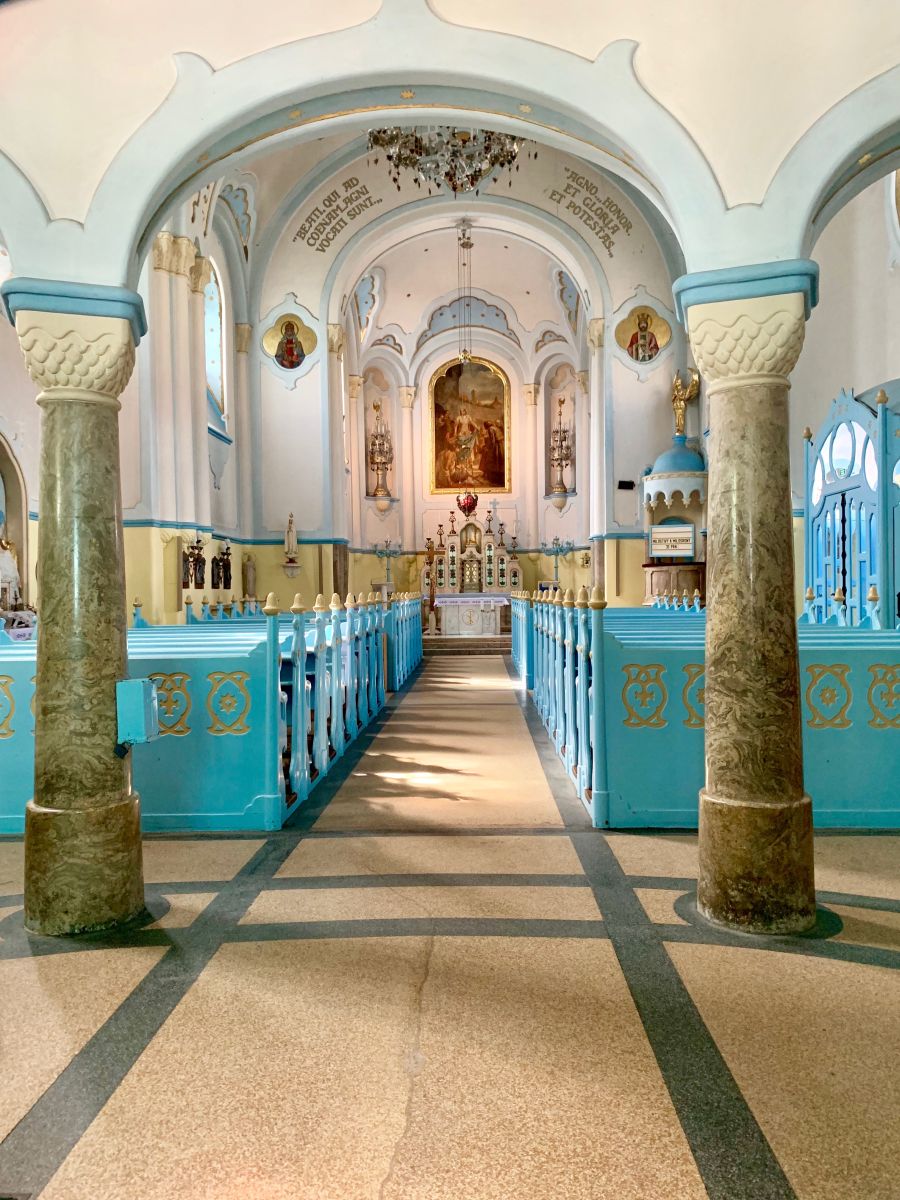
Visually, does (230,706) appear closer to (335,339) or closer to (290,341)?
(290,341)

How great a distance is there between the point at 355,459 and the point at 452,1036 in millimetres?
18296

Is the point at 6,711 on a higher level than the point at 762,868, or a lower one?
higher

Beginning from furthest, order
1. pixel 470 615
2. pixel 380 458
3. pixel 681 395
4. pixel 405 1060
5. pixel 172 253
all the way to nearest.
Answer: pixel 380 458 < pixel 470 615 < pixel 681 395 < pixel 172 253 < pixel 405 1060

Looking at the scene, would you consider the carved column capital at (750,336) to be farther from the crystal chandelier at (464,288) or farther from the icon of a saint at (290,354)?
the crystal chandelier at (464,288)

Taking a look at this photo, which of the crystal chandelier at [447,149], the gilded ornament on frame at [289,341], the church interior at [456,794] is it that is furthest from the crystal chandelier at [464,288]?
the church interior at [456,794]

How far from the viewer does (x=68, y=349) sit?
11.1ft

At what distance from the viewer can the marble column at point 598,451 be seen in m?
14.9

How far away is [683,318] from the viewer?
11.5ft

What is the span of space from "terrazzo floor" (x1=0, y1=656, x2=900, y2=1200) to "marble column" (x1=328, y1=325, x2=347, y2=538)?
37.9ft

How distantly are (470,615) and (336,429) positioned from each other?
5295 millimetres

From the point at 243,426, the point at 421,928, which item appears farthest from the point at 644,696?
the point at 243,426

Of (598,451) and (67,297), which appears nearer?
(67,297)

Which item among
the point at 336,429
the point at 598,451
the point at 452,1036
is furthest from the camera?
the point at 336,429

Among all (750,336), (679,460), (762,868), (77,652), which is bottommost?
(762,868)
